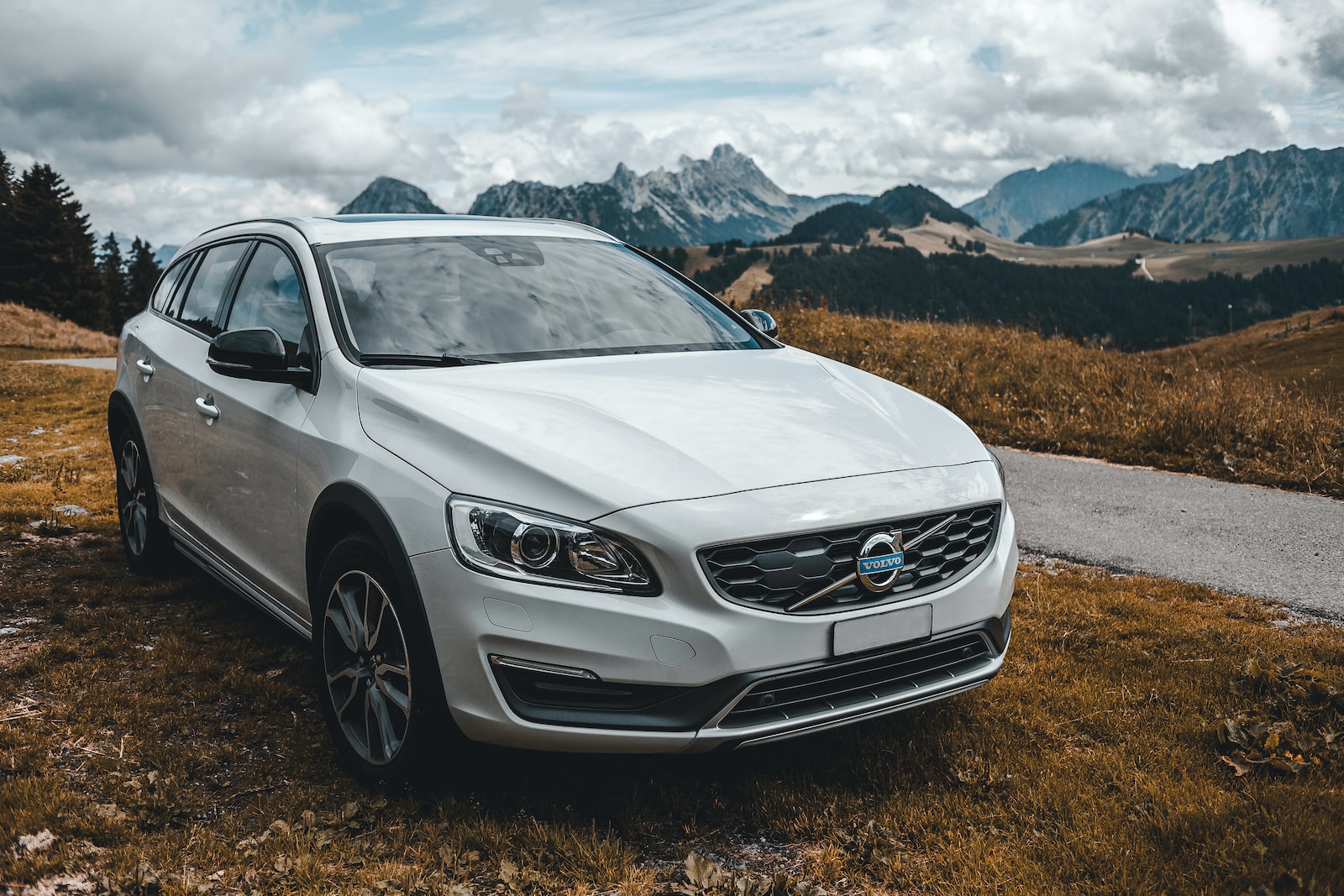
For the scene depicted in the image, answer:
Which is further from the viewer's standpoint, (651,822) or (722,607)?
(651,822)

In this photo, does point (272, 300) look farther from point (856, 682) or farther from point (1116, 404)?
point (1116, 404)

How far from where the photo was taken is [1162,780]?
3191 mm

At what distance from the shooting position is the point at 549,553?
267cm

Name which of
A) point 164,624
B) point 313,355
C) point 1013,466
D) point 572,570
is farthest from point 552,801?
point 1013,466

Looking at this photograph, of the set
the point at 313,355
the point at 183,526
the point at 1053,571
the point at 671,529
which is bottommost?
the point at 1053,571

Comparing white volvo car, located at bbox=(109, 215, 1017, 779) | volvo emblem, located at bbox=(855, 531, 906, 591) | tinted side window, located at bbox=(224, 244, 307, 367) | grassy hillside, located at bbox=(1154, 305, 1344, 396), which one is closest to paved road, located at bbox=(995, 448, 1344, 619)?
white volvo car, located at bbox=(109, 215, 1017, 779)

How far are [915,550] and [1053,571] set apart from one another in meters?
3.25

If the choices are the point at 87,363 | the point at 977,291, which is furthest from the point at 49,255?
the point at 977,291

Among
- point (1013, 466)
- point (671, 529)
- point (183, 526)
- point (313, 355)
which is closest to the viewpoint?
point (671, 529)

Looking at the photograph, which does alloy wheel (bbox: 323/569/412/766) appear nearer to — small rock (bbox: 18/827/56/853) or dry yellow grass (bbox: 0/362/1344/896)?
dry yellow grass (bbox: 0/362/1344/896)

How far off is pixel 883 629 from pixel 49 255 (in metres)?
71.2

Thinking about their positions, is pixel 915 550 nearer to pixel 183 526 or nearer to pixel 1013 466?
pixel 183 526

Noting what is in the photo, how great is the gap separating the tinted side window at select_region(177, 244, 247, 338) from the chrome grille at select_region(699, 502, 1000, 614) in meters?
3.09

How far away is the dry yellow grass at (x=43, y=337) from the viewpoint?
98.5 feet
